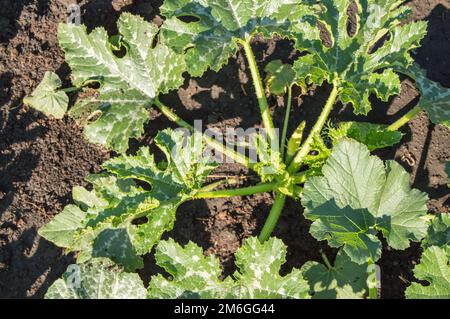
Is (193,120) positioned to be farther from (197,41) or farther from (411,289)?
(411,289)

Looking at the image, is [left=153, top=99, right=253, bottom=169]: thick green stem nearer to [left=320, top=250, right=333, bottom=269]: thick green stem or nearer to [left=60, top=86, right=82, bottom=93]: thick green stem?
[left=60, top=86, right=82, bottom=93]: thick green stem

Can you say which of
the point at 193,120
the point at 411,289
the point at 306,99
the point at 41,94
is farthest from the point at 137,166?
the point at 411,289

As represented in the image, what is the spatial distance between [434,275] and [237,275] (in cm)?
126

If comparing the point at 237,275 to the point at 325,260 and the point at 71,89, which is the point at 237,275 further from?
the point at 71,89

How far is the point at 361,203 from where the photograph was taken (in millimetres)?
3709

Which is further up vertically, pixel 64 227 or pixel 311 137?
pixel 311 137

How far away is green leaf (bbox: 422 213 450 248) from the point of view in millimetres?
3980

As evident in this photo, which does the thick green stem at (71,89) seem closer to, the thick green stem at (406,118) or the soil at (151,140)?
the soil at (151,140)

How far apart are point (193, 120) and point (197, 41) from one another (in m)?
0.76

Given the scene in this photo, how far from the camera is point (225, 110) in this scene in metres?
4.86

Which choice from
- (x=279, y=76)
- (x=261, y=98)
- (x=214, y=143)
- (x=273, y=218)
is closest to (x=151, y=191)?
(x=214, y=143)

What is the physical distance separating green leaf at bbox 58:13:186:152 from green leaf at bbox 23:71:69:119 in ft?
1.22

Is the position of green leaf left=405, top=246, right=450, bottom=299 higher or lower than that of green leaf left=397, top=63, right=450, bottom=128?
lower

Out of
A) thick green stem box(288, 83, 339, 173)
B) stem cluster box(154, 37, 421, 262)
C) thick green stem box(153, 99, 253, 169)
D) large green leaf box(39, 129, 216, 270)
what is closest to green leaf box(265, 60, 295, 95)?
stem cluster box(154, 37, 421, 262)
